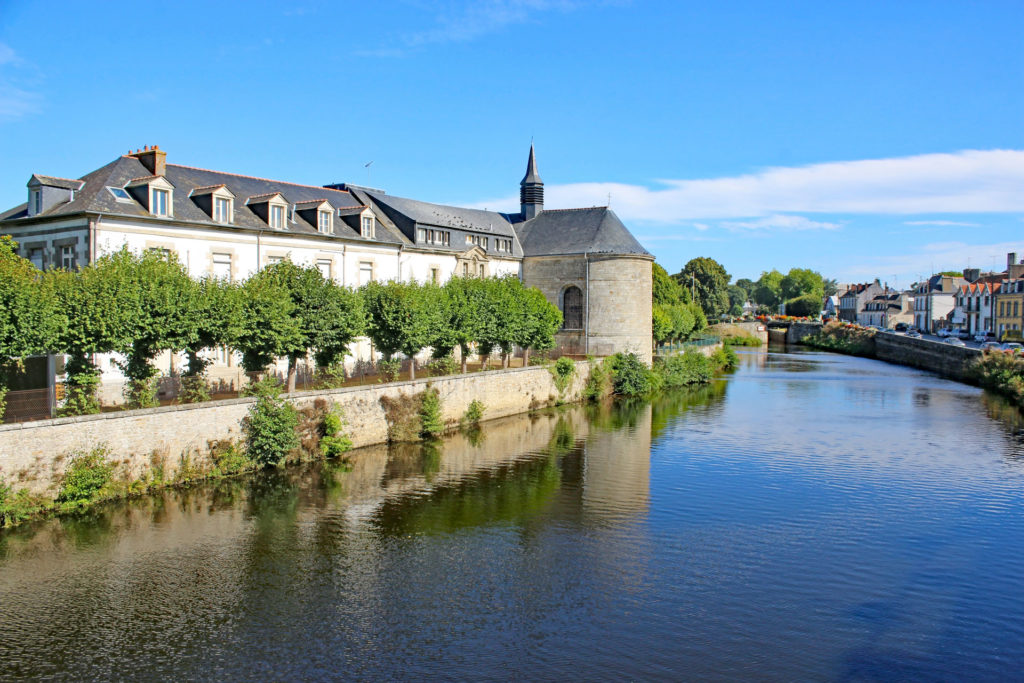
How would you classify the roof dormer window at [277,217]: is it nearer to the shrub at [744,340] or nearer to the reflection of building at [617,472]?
the reflection of building at [617,472]

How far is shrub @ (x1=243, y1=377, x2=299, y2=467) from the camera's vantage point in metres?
19.8

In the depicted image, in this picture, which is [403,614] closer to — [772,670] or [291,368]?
[772,670]

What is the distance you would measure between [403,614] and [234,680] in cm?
268

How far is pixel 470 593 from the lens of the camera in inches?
485

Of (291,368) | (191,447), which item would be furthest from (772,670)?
(291,368)

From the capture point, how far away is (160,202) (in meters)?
24.6

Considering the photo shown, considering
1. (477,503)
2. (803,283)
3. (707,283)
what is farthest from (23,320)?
(803,283)

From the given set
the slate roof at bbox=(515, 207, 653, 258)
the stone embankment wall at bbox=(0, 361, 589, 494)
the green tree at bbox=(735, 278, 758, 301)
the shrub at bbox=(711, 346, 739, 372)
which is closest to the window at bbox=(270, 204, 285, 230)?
the stone embankment wall at bbox=(0, 361, 589, 494)

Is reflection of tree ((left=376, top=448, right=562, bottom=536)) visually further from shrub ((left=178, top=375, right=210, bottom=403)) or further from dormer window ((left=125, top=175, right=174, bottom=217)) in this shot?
dormer window ((left=125, top=175, right=174, bottom=217))

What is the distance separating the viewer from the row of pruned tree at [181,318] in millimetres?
16906

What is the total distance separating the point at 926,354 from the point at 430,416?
42.1 m

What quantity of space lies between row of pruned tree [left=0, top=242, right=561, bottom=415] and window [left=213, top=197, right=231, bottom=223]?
3176 millimetres

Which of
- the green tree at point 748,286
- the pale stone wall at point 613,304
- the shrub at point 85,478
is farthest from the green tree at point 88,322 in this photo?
the green tree at point 748,286

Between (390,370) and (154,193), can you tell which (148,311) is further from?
(390,370)
